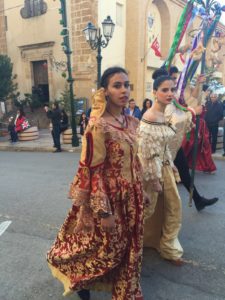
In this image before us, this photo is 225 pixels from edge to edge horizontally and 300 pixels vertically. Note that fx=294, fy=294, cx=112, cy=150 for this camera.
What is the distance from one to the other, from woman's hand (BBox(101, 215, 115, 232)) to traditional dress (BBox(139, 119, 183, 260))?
853 millimetres

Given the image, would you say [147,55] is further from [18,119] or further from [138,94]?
[18,119]

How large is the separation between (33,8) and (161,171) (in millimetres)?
17818

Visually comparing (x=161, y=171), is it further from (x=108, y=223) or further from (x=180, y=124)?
(x=108, y=223)

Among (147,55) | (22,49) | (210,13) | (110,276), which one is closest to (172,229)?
(110,276)

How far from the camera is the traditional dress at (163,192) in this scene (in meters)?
2.77

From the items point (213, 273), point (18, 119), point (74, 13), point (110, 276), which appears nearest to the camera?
point (110, 276)

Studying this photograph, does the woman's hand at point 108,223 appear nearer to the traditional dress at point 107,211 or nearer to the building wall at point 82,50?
the traditional dress at point 107,211

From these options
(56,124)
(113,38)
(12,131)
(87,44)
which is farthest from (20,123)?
(113,38)

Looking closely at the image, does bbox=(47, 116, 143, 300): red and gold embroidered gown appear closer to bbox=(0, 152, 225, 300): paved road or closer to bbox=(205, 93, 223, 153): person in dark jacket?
bbox=(0, 152, 225, 300): paved road

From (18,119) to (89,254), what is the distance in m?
12.1

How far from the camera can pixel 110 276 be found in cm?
225

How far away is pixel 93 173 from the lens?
201 centimetres

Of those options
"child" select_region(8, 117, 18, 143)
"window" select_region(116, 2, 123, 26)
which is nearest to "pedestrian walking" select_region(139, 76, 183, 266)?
"child" select_region(8, 117, 18, 143)

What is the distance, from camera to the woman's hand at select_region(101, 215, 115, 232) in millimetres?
1983
